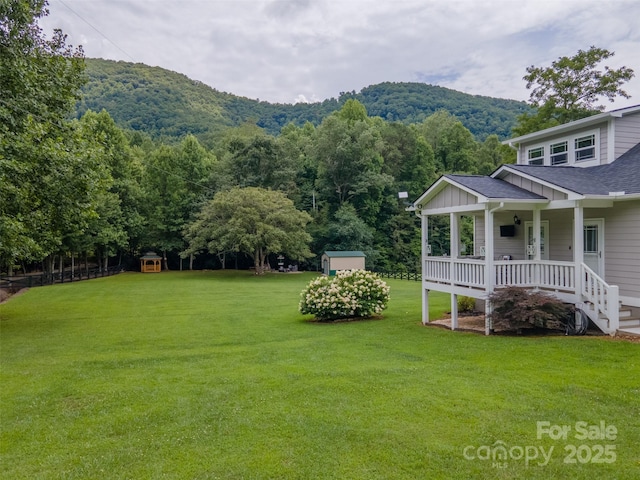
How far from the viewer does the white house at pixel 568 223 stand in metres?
9.12

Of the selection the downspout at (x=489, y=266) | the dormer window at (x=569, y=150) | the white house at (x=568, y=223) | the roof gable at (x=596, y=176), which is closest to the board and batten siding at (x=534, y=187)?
the white house at (x=568, y=223)

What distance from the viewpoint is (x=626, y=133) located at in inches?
447

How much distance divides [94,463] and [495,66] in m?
32.5

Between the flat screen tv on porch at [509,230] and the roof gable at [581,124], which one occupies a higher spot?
the roof gable at [581,124]

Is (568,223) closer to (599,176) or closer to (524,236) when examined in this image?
(599,176)

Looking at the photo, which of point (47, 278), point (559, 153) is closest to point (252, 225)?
point (47, 278)

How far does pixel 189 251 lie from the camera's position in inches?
1303

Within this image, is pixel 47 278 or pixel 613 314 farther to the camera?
pixel 47 278

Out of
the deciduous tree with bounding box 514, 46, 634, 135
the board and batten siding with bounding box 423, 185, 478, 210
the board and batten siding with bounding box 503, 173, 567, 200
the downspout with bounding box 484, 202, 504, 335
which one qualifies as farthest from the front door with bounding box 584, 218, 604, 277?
the deciduous tree with bounding box 514, 46, 634, 135

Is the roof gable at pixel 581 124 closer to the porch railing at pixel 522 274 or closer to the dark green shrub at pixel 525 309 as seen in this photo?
the porch railing at pixel 522 274

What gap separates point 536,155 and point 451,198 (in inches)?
187

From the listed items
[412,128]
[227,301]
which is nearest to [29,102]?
[227,301]

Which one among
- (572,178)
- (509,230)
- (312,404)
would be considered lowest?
(312,404)

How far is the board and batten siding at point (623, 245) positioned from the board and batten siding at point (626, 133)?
2.58 meters
